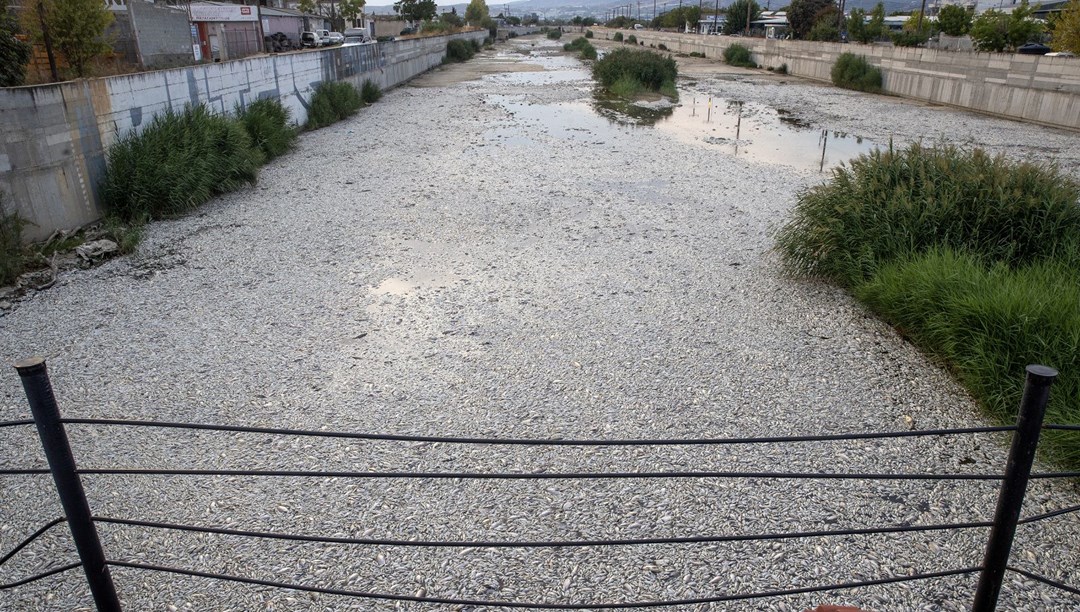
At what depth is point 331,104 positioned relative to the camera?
20875mm

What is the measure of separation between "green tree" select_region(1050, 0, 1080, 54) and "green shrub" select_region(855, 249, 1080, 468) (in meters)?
24.7

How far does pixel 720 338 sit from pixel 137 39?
1973cm

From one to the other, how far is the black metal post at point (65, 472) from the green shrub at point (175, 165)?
29.5 feet

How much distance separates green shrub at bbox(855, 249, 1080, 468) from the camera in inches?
206

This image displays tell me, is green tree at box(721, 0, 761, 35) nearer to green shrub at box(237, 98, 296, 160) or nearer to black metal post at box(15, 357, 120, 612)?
green shrub at box(237, 98, 296, 160)

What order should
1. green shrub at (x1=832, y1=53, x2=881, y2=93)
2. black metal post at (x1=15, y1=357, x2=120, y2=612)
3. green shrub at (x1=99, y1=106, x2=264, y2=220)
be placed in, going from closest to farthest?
1. black metal post at (x1=15, y1=357, x2=120, y2=612)
2. green shrub at (x1=99, y1=106, x2=264, y2=220)
3. green shrub at (x1=832, y1=53, x2=881, y2=93)

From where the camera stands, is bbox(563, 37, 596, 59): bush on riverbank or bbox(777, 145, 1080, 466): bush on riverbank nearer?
bbox(777, 145, 1080, 466): bush on riverbank

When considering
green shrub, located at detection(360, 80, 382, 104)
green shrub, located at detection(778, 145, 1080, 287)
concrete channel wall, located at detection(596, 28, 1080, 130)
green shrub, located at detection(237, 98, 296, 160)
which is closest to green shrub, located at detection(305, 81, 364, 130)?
green shrub, located at detection(360, 80, 382, 104)

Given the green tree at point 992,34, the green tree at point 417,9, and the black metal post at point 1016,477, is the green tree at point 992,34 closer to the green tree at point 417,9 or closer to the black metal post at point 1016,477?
the black metal post at point 1016,477

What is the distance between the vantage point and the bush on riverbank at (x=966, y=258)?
217 inches

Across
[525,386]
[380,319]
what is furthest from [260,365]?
[525,386]

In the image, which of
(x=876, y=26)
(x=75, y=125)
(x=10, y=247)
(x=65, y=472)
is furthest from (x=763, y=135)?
(x=876, y=26)

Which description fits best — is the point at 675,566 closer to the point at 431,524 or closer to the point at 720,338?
the point at 431,524

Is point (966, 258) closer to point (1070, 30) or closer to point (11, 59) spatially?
point (11, 59)
